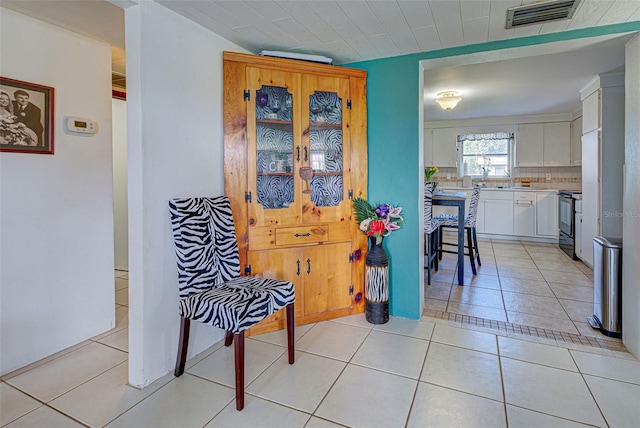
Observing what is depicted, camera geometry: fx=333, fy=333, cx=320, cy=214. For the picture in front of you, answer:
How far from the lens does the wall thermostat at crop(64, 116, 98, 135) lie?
7.80ft

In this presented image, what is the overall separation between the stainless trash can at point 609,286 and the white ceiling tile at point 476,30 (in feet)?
5.93

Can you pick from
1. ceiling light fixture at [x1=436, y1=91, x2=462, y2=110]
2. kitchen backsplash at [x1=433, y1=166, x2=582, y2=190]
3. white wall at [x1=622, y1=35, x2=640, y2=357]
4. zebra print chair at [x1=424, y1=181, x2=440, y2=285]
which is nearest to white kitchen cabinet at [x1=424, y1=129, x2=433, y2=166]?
kitchen backsplash at [x1=433, y1=166, x2=582, y2=190]

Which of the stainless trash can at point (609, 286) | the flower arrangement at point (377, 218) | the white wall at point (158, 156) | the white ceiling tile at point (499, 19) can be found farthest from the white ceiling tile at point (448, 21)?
the stainless trash can at point (609, 286)

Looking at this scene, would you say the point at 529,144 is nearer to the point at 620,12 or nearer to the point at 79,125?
the point at 620,12

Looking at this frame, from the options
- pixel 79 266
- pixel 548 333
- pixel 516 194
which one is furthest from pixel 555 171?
pixel 79 266

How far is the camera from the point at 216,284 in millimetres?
2145

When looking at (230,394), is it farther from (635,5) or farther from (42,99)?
(635,5)

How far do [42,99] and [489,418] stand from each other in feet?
10.8

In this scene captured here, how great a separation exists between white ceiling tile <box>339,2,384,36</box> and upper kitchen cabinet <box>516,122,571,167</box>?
5.08 m

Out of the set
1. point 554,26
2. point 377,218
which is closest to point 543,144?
point 554,26

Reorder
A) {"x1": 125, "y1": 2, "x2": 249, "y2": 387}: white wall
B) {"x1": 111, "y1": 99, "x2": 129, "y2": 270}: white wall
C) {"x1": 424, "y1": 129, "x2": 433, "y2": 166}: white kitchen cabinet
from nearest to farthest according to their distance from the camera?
{"x1": 125, "y1": 2, "x2": 249, "y2": 387}: white wall, {"x1": 111, "y1": 99, "x2": 129, "y2": 270}: white wall, {"x1": 424, "y1": 129, "x2": 433, "y2": 166}: white kitchen cabinet

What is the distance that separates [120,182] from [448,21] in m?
4.00

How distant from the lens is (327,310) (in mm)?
2830

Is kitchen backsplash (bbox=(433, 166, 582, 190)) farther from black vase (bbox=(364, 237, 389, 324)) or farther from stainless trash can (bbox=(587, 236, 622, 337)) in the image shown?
black vase (bbox=(364, 237, 389, 324))
